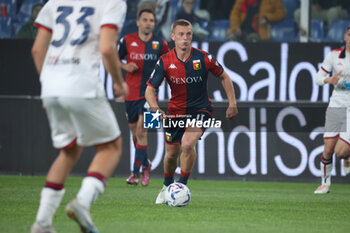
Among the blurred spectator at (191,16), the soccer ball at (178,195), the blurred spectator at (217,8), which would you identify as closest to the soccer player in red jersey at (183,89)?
the soccer ball at (178,195)

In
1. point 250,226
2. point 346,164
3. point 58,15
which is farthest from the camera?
point 346,164

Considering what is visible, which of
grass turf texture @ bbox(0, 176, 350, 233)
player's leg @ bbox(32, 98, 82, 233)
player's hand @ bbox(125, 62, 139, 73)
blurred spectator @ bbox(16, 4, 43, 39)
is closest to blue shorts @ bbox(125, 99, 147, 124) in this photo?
player's hand @ bbox(125, 62, 139, 73)

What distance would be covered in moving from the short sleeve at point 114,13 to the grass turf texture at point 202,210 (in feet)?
6.19

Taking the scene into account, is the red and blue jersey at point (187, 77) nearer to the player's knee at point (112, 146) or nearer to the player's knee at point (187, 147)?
the player's knee at point (187, 147)

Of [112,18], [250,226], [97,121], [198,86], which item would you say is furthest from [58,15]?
[198,86]

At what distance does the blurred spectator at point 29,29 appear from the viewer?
1387cm

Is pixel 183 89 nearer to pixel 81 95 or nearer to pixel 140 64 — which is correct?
pixel 140 64

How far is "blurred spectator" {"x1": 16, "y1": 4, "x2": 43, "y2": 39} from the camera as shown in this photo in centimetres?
1387

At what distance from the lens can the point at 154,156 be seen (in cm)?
1319

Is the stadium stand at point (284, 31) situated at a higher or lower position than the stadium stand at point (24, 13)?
lower

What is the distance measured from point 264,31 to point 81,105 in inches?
363

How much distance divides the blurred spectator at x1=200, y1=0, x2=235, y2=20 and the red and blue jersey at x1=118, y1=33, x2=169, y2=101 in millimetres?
2894

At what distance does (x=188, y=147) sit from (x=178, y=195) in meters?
0.59

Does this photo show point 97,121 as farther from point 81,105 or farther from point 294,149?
point 294,149
